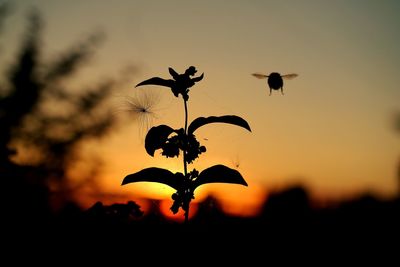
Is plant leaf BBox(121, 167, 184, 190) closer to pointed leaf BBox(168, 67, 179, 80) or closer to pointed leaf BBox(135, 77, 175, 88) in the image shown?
pointed leaf BBox(135, 77, 175, 88)

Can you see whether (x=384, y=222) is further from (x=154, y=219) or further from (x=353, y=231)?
(x=154, y=219)

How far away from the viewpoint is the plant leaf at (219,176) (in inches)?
186

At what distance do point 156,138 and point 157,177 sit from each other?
0.44 m

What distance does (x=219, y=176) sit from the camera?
475 cm

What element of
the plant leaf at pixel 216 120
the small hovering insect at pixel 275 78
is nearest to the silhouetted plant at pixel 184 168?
the plant leaf at pixel 216 120

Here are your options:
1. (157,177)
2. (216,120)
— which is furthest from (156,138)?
(216,120)

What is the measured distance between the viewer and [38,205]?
584 cm

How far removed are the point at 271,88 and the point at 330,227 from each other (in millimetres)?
→ 3283

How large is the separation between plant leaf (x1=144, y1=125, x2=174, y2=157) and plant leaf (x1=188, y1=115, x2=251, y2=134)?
0.29m

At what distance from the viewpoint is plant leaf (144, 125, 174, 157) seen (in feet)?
15.6

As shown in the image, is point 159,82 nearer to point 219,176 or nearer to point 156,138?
point 156,138

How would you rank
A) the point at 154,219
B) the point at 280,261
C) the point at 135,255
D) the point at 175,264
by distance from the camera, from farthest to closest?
the point at 280,261
the point at 154,219
the point at 135,255
the point at 175,264

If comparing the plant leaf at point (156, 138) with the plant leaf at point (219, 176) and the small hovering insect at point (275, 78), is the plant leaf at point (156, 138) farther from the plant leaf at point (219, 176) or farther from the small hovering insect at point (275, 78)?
the small hovering insect at point (275, 78)

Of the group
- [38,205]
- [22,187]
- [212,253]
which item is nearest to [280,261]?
[212,253]
